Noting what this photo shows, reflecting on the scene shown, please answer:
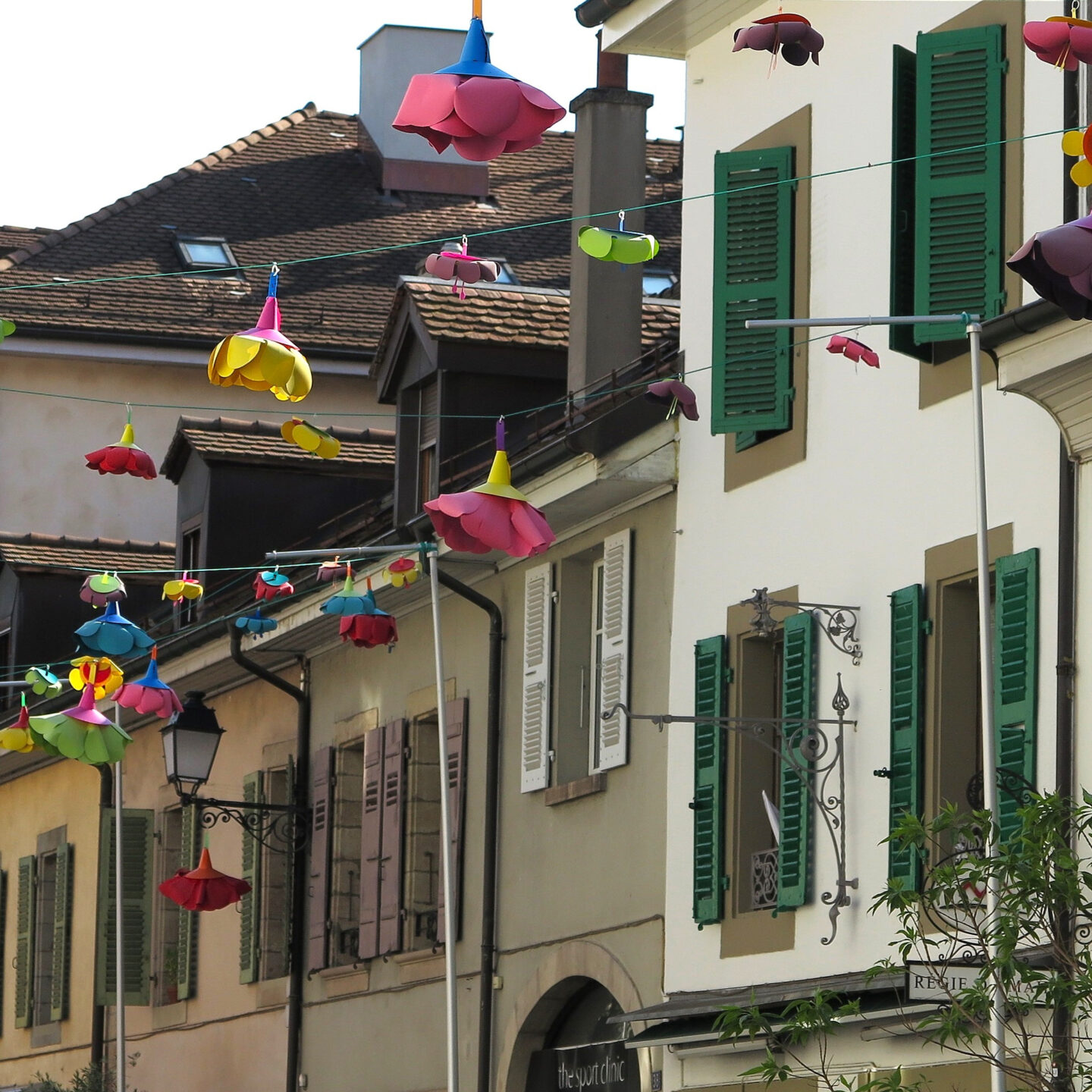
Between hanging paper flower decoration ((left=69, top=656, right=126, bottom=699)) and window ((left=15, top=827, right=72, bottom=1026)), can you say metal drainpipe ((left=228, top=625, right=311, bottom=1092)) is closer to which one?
hanging paper flower decoration ((left=69, top=656, right=126, bottom=699))

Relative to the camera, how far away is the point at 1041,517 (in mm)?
11977

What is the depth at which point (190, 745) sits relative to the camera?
66.0ft

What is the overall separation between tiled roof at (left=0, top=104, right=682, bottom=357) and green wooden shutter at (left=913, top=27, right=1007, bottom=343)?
14820mm

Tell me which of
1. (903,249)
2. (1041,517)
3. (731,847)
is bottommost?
(731,847)

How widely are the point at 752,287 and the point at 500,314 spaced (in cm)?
442

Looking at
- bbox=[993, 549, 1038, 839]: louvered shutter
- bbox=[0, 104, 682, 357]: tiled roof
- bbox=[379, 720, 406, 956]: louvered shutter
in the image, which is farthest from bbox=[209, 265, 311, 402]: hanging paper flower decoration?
bbox=[0, 104, 682, 357]: tiled roof

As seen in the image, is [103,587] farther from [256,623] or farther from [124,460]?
[256,623]

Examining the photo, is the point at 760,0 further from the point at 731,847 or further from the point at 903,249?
the point at 731,847

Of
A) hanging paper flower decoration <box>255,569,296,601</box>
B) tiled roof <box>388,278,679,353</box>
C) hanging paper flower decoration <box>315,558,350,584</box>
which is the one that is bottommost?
hanging paper flower decoration <box>255,569,296,601</box>

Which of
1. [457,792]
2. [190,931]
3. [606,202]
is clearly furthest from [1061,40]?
[190,931]

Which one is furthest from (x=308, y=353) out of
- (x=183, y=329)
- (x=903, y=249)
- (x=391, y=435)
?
(x=903, y=249)

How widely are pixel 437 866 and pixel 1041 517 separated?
736 centimetres

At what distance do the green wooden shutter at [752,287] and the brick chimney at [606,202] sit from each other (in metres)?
2.14

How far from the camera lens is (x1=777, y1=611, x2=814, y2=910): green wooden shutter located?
13508 millimetres
